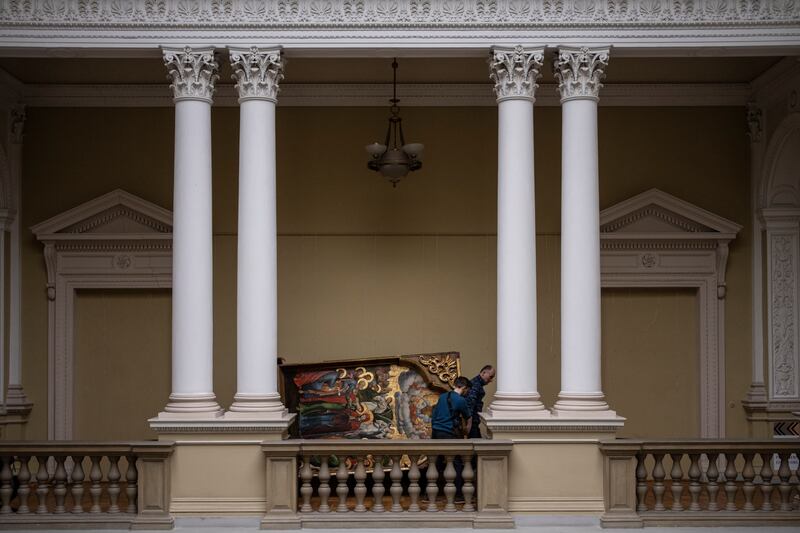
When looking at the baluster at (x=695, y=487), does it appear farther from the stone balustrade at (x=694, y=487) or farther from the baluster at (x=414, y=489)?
the baluster at (x=414, y=489)

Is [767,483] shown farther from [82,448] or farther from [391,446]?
[82,448]

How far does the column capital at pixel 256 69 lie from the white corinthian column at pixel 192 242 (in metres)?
0.31

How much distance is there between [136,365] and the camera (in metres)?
14.4

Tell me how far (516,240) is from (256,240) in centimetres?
293

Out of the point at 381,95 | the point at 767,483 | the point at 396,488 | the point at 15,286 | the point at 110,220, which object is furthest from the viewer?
the point at 381,95

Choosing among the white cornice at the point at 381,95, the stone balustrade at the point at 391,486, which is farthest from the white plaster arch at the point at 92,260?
the stone balustrade at the point at 391,486

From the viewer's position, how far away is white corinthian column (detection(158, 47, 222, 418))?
10922 mm

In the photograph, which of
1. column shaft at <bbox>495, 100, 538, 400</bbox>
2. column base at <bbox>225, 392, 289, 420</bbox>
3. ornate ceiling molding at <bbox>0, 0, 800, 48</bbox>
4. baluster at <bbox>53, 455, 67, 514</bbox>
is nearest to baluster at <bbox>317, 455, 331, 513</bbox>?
column base at <bbox>225, 392, 289, 420</bbox>

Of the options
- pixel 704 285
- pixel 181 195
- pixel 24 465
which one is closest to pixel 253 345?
pixel 181 195

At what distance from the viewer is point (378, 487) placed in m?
10.6

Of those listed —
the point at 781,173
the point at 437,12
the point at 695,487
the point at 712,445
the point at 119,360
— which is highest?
the point at 437,12

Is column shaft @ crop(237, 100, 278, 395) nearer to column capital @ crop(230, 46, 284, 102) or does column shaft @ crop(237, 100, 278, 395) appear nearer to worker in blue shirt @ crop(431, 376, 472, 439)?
column capital @ crop(230, 46, 284, 102)

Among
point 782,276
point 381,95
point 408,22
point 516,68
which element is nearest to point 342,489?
point 516,68

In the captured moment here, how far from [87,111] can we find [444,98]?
17.4 ft
